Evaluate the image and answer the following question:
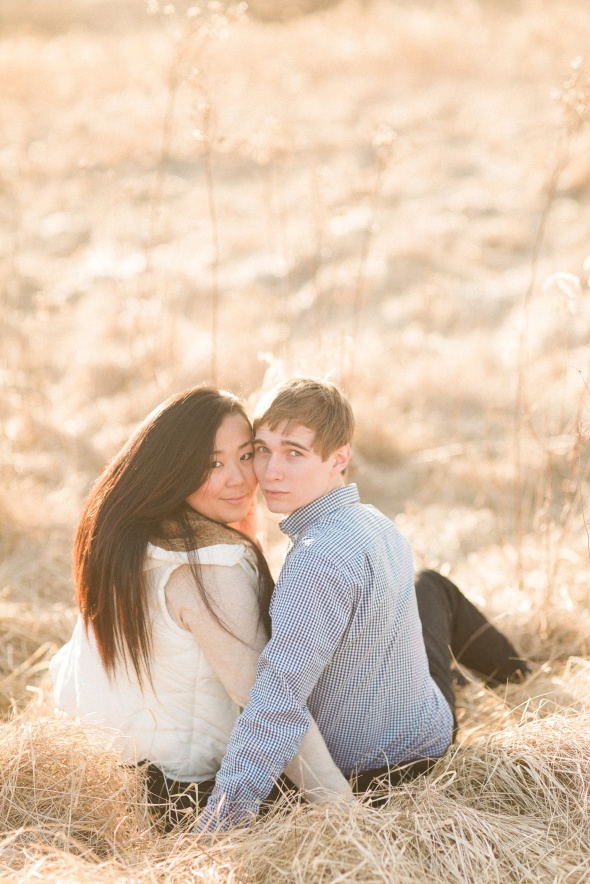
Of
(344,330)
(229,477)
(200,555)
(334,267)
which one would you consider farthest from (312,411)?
(344,330)

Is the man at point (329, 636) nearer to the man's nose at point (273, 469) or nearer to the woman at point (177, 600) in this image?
the man's nose at point (273, 469)

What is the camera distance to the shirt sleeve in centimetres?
A: 202

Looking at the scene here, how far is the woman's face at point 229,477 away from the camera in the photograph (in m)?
2.27

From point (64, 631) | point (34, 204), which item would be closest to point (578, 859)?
point (64, 631)

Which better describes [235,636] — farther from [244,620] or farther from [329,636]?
[329,636]

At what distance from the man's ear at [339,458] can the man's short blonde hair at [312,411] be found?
21 millimetres

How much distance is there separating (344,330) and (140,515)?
332cm

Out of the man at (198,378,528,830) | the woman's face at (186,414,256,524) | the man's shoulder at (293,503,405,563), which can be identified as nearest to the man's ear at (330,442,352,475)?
the man at (198,378,528,830)

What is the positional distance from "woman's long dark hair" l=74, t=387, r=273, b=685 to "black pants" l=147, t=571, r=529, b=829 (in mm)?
322

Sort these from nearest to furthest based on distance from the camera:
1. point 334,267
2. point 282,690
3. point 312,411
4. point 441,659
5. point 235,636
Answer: point 282,690 → point 235,636 → point 312,411 → point 441,659 → point 334,267

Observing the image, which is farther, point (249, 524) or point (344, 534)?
point (249, 524)

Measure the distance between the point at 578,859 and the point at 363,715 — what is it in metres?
0.61

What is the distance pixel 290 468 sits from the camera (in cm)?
225

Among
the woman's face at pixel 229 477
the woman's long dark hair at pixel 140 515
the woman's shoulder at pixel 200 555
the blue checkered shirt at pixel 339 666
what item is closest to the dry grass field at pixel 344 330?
the blue checkered shirt at pixel 339 666
